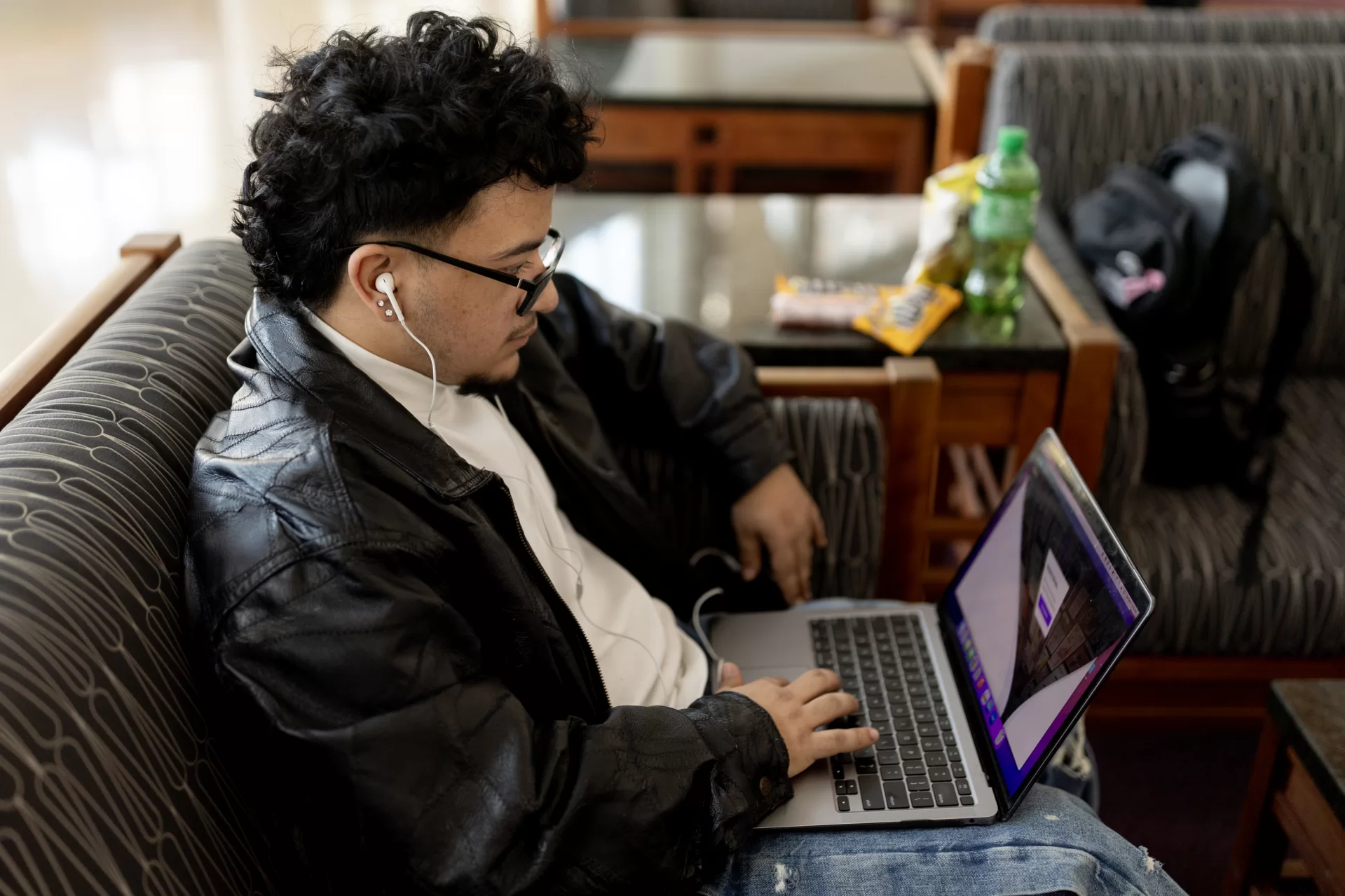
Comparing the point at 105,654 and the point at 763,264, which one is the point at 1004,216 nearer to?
the point at 763,264

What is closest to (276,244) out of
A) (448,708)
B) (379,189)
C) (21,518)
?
(379,189)

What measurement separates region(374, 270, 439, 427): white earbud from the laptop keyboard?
1.65 feet

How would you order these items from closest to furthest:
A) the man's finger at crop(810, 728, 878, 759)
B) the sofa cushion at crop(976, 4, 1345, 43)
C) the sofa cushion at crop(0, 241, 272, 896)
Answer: the sofa cushion at crop(0, 241, 272, 896) → the man's finger at crop(810, 728, 878, 759) → the sofa cushion at crop(976, 4, 1345, 43)

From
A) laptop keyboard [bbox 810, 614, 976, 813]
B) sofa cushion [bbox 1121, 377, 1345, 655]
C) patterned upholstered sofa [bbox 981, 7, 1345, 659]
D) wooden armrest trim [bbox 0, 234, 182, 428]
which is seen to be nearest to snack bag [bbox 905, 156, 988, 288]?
patterned upholstered sofa [bbox 981, 7, 1345, 659]

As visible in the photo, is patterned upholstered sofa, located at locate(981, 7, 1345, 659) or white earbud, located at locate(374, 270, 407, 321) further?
patterned upholstered sofa, located at locate(981, 7, 1345, 659)

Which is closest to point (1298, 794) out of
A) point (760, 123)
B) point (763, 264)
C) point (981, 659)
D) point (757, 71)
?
point (981, 659)

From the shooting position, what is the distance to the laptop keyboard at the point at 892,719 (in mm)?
1032

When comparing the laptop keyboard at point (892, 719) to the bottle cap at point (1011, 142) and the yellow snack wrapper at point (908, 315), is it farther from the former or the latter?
the bottle cap at point (1011, 142)

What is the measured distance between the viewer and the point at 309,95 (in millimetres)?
936

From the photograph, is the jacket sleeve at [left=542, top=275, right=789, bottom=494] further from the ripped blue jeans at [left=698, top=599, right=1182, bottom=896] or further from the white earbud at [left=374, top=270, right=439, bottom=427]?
the ripped blue jeans at [left=698, top=599, right=1182, bottom=896]

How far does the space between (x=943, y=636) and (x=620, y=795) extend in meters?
0.52

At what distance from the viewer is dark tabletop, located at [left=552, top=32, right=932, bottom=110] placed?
100 inches

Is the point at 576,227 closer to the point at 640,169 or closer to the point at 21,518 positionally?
the point at 640,169

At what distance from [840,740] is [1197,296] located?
1.02 m
